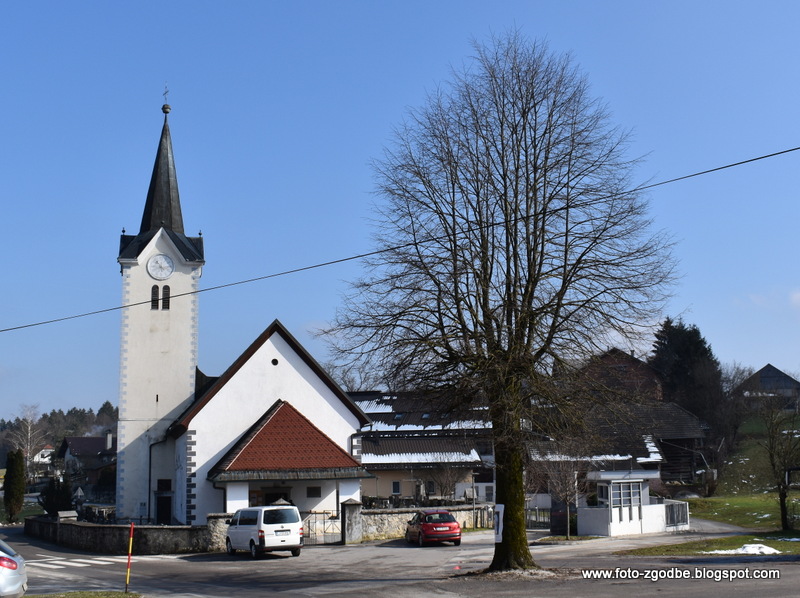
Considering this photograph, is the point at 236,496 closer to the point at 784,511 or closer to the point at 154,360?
the point at 154,360

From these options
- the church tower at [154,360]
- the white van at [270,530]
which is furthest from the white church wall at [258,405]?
the white van at [270,530]

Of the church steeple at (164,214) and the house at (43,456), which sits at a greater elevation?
the church steeple at (164,214)

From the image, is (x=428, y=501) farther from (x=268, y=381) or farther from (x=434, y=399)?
(x=434, y=399)

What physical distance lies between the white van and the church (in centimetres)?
692

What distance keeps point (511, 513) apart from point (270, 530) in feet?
31.8

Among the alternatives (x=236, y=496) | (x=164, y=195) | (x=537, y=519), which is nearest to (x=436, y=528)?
(x=236, y=496)

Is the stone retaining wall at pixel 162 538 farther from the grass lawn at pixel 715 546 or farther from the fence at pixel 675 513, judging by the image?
the fence at pixel 675 513

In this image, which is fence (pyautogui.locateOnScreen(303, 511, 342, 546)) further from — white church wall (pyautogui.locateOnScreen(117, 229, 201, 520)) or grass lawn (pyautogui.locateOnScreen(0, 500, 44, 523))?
grass lawn (pyautogui.locateOnScreen(0, 500, 44, 523))

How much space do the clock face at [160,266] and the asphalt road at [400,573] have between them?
16.6m

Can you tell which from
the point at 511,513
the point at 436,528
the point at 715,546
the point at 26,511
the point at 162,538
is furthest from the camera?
the point at 26,511

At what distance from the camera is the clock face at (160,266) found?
44500 mm

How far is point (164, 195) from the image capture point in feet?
154

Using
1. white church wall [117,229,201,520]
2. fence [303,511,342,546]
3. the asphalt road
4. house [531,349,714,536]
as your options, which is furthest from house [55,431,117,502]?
the asphalt road

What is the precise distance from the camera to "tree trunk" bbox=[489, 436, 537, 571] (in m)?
20.4
